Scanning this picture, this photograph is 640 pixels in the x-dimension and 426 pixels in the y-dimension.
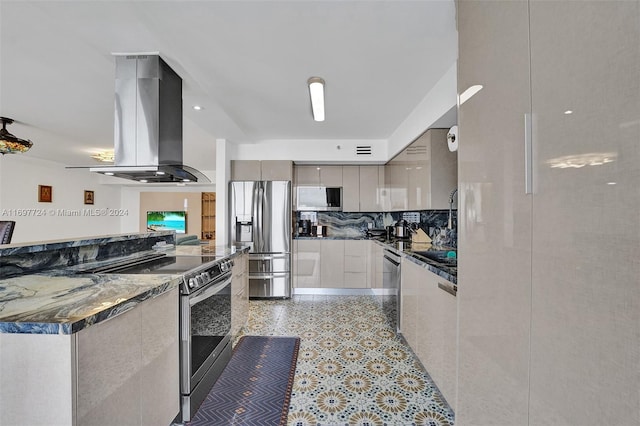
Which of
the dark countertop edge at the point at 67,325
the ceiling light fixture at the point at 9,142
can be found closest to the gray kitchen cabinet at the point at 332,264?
the dark countertop edge at the point at 67,325

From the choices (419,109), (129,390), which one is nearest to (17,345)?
(129,390)

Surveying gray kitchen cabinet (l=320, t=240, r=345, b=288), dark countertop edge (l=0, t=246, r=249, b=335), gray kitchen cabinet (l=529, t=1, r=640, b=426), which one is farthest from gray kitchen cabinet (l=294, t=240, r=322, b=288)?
gray kitchen cabinet (l=529, t=1, r=640, b=426)

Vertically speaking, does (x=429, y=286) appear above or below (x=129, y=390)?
above

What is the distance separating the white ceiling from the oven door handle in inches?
65.2

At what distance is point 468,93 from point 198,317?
189cm

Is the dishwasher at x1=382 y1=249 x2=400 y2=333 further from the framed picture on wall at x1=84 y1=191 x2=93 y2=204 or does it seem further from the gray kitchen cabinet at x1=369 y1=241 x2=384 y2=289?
the framed picture on wall at x1=84 y1=191 x2=93 y2=204

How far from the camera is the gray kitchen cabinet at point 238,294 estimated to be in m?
2.58

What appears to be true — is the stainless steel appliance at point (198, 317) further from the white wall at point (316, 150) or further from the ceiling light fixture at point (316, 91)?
the white wall at point (316, 150)

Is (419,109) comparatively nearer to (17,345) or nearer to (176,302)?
(176,302)

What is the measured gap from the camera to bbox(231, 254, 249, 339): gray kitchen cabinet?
2.58 m

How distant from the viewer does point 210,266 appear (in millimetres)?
2000

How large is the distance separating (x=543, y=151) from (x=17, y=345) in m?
1.67

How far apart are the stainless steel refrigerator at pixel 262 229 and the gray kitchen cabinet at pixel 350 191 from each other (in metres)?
1.02

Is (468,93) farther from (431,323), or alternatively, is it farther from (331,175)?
(331,175)
